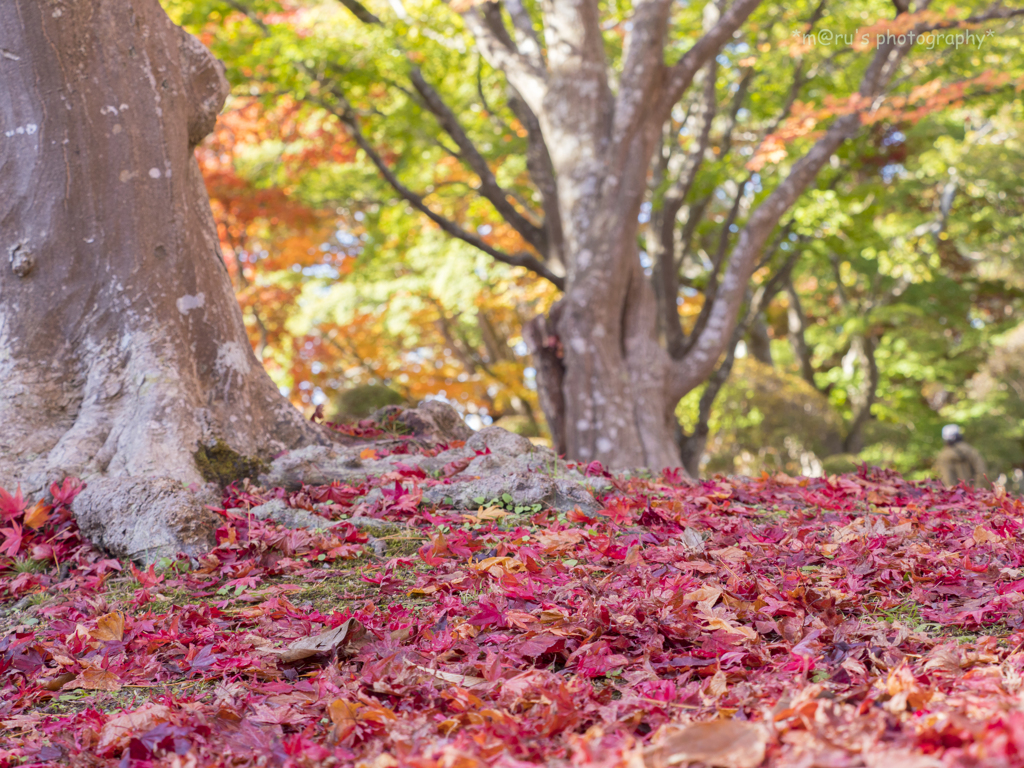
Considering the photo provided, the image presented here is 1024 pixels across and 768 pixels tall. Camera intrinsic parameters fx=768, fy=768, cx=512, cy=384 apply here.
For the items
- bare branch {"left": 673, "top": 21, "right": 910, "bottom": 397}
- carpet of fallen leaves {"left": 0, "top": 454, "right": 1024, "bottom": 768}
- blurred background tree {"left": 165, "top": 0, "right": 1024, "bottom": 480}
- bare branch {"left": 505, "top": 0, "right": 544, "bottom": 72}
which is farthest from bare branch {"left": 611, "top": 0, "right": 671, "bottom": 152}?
carpet of fallen leaves {"left": 0, "top": 454, "right": 1024, "bottom": 768}

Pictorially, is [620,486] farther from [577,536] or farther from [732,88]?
[732,88]

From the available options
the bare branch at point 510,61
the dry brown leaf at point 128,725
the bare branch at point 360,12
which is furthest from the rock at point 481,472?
the bare branch at point 360,12

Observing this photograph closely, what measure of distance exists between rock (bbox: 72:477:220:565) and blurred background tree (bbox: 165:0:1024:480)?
5.48m

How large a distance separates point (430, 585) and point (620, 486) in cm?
133

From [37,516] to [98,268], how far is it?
4.08 feet

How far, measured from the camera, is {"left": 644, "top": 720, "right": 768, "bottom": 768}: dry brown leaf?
1294 mm

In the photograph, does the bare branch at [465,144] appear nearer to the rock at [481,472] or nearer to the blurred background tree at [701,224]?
the blurred background tree at [701,224]

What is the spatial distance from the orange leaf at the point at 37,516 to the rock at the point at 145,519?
5.3 inches

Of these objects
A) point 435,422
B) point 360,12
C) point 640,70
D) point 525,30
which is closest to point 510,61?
point 525,30

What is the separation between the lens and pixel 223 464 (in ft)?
11.8

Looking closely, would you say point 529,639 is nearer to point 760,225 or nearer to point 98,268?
point 98,268

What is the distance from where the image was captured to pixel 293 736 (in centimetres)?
160

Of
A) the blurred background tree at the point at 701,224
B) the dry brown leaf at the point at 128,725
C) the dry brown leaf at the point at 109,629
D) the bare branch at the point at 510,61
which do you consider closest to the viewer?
the dry brown leaf at the point at 128,725

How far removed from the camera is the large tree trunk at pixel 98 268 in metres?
3.50
